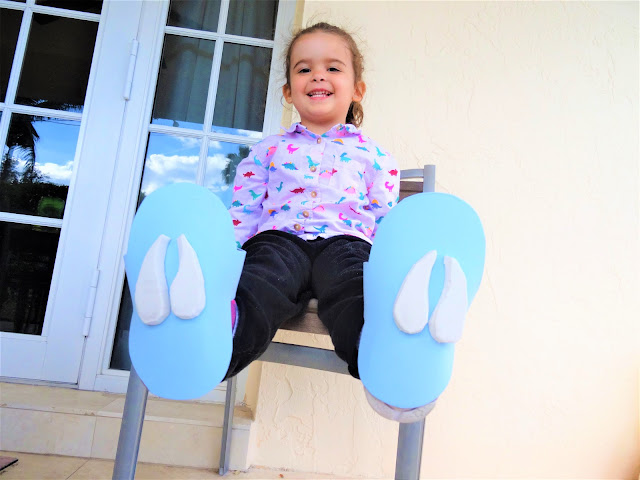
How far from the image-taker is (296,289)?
2.12 feet

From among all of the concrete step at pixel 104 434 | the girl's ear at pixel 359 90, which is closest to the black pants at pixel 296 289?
the girl's ear at pixel 359 90

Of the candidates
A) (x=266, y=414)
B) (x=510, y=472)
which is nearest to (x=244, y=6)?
(x=266, y=414)

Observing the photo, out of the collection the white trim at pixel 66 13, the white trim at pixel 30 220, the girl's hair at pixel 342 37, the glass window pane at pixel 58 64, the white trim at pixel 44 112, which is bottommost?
the white trim at pixel 30 220

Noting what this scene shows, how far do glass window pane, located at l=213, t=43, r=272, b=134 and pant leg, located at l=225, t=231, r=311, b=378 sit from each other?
0.78 m

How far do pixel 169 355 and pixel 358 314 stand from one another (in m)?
0.21

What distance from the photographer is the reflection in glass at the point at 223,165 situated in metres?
1.40

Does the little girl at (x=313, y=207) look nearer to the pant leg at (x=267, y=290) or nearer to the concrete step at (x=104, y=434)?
the pant leg at (x=267, y=290)

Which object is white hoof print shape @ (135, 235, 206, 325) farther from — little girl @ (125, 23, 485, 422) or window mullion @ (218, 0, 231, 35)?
window mullion @ (218, 0, 231, 35)

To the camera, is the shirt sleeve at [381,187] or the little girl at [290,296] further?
the shirt sleeve at [381,187]

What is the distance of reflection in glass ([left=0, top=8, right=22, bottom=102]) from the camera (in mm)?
1482

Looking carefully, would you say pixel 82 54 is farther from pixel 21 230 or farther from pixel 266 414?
pixel 266 414

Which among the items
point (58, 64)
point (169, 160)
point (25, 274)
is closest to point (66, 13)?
point (58, 64)

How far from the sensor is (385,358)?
475 mm

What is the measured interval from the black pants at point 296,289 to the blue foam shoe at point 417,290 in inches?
2.4
